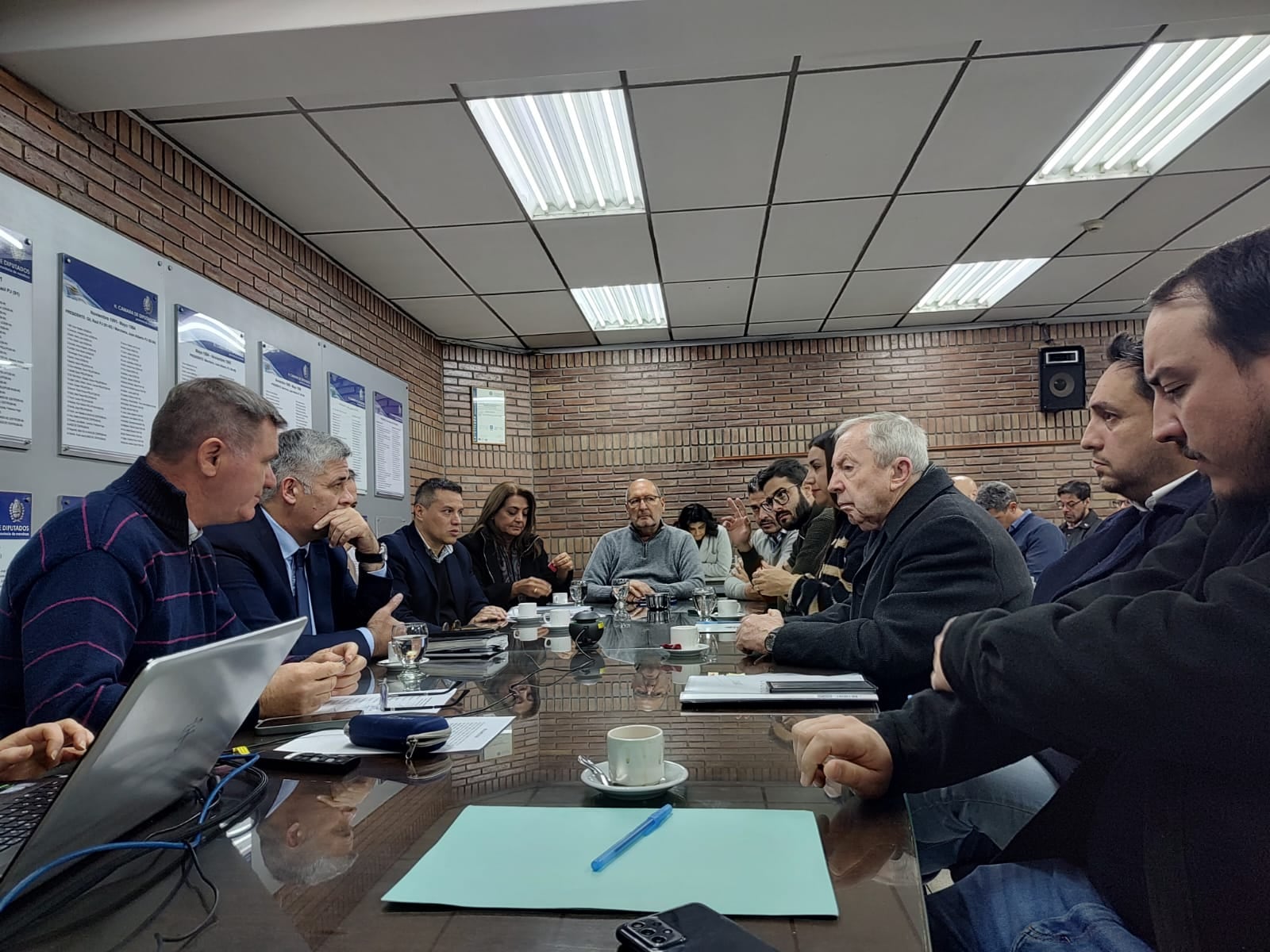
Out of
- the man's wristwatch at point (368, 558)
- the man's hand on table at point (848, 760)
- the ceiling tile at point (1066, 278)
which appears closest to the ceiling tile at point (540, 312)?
the man's wristwatch at point (368, 558)

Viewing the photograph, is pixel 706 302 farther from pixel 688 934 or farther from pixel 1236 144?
pixel 688 934

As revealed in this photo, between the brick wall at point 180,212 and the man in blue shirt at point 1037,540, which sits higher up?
the brick wall at point 180,212

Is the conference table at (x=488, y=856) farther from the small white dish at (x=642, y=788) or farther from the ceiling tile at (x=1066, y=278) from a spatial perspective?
the ceiling tile at (x=1066, y=278)

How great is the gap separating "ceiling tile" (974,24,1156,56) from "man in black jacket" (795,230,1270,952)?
94.4 inches

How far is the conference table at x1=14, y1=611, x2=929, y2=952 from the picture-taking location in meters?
0.64

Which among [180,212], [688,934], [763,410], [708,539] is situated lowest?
[708,539]

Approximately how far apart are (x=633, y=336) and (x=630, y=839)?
6366 millimetres

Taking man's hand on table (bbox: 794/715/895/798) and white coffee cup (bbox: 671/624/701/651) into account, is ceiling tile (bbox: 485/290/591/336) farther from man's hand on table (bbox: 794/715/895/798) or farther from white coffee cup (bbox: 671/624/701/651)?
man's hand on table (bbox: 794/715/895/798)

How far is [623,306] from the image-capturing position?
6.18 m

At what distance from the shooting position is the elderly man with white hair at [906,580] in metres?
1.87

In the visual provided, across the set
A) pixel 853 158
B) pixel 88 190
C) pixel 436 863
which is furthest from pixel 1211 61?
pixel 88 190

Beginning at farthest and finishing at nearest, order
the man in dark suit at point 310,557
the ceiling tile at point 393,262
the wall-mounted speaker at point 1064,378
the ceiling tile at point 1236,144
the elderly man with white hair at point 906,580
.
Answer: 1. the wall-mounted speaker at point 1064,378
2. the ceiling tile at point 393,262
3. the ceiling tile at point 1236,144
4. the man in dark suit at point 310,557
5. the elderly man with white hair at point 906,580

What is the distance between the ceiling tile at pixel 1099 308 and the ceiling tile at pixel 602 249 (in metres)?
3.79

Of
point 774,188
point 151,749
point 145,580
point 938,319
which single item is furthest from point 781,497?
point 151,749
